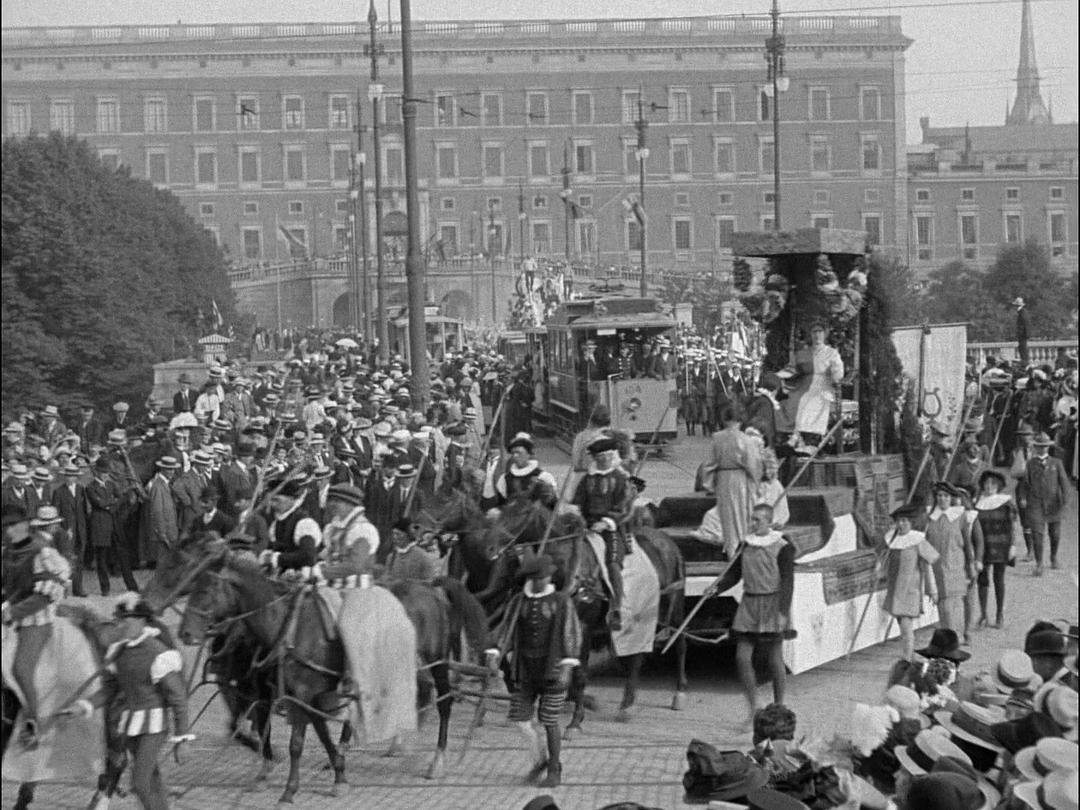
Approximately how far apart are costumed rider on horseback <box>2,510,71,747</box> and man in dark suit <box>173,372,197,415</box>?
23.5ft

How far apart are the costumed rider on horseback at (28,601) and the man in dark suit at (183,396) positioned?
716 centimetres

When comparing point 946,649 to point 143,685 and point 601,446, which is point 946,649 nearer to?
point 601,446

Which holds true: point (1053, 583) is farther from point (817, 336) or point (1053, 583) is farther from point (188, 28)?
point (188, 28)

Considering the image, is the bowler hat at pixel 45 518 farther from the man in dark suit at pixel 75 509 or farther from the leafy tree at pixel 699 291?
the leafy tree at pixel 699 291

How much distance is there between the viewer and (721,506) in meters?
14.1

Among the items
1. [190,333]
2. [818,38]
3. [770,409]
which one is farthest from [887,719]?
[818,38]

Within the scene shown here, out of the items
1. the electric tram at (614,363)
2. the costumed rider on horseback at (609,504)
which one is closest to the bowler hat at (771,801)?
the costumed rider on horseback at (609,504)

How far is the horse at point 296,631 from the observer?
1023cm

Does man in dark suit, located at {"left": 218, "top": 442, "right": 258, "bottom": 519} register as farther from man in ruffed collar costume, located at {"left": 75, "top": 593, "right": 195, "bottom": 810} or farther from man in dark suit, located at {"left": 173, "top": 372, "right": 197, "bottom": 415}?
man in ruffed collar costume, located at {"left": 75, "top": 593, "right": 195, "bottom": 810}

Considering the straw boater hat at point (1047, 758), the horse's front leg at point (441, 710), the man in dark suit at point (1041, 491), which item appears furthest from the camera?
the man in dark suit at point (1041, 491)

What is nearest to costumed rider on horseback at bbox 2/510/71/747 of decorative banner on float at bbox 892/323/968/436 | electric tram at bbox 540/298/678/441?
decorative banner on float at bbox 892/323/968/436

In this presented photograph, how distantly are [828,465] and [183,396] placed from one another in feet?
17.3

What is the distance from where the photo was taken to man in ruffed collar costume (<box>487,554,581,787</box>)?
11047 mm

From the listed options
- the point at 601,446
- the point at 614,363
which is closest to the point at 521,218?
the point at 614,363
